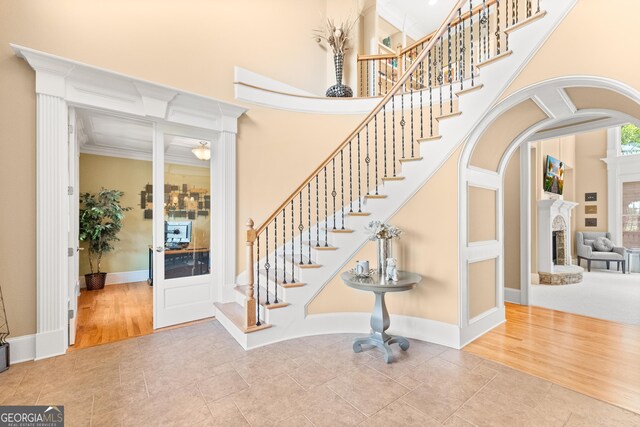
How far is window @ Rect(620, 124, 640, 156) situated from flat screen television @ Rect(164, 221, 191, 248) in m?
11.3

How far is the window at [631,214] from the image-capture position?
777cm

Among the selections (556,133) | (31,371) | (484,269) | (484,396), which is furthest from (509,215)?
(31,371)

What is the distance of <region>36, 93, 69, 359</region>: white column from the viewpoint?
271 cm

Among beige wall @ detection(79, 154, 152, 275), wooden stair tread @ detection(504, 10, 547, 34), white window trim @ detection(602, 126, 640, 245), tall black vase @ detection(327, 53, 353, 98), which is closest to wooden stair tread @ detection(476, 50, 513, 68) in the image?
wooden stair tread @ detection(504, 10, 547, 34)

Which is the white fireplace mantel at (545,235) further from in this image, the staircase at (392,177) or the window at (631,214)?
the window at (631,214)

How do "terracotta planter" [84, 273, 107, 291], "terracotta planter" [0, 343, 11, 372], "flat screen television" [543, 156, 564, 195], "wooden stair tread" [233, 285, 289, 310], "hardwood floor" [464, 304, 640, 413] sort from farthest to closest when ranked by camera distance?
"flat screen television" [543, 156, 564, 195], "terracotta planter" [84, 273, 107, 291], "wooden stair tread" [233, 285, 289, 310], "terracotta planter" [0, 343, 11, 372], "hardwood floor" [464, 304, 640, 413]

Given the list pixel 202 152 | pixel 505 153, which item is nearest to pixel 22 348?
pixel 202 152

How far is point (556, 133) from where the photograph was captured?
4223 mm

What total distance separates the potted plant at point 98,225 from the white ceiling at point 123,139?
869mm

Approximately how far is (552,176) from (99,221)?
31.7ft

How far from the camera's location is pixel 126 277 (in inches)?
231

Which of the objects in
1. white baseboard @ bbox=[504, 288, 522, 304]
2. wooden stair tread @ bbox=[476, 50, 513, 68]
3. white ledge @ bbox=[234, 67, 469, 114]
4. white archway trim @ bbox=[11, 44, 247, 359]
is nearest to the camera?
wooden stair tread @ bbox=[476, 50, 513, 68]

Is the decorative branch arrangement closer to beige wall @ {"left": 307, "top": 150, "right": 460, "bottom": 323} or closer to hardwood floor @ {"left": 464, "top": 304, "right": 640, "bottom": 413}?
beige wall @ {"left": 307, "top": 150, "right": 460, "bottom": 323}

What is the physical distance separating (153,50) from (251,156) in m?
1.68
